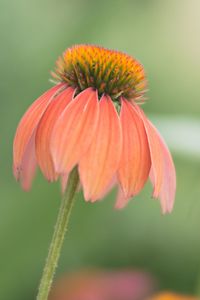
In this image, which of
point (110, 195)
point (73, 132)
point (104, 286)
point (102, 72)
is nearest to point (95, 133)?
point (73, 132)

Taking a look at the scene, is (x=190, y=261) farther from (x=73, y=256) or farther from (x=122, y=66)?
(x=122, y=66)

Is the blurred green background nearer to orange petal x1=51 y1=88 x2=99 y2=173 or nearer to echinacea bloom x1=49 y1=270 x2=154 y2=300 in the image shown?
echinacea bloom x1=49 y1=270 x2=154 y2=300

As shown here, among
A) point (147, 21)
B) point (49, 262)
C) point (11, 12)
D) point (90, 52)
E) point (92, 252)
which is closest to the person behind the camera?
point (49, 262)

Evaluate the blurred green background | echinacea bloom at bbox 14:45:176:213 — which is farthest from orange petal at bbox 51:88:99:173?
the blurred green background

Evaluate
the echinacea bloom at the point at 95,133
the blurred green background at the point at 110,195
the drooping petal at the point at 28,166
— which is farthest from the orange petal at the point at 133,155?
the blurred green background at the point at 110,195

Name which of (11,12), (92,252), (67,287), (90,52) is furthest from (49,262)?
(11,12)

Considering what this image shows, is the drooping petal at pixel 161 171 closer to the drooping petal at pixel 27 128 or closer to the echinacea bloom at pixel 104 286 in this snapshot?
the drooping petal at pixel 27 128

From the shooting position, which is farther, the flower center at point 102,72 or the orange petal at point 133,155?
the flower center at point 102,72
